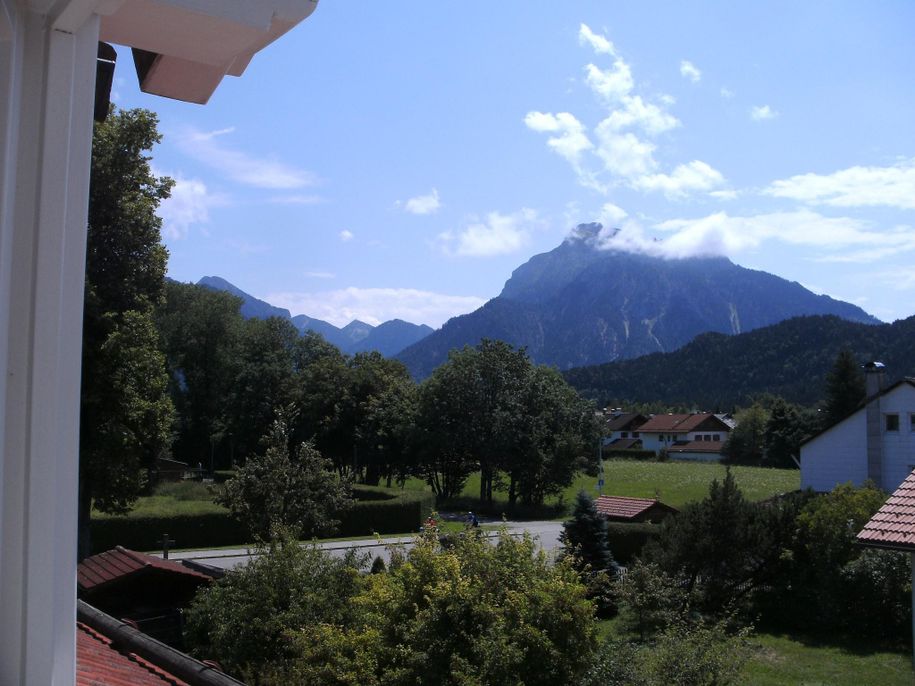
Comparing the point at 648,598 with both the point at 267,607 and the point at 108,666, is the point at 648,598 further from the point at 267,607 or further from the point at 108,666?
the point at 108,666

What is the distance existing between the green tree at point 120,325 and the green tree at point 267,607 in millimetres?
11220

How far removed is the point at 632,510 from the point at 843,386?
5158cm

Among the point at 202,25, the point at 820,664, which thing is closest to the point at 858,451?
the point at 820,664

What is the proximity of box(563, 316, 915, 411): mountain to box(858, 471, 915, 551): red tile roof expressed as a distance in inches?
5460

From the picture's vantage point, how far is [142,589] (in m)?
12.8

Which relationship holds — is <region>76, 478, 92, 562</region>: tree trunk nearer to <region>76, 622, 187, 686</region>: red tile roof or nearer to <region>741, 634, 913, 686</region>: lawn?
<region>741, 634, 913, 686</region>: lawn

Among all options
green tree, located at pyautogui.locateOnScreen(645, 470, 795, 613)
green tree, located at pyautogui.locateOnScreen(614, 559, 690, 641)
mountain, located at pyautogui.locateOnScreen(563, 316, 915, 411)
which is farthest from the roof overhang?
mountain, located at pyautogui.locateOnScreen(563, 316, 915, 411)

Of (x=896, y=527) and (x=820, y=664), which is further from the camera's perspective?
(x=820, y=664)

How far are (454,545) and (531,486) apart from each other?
38640 mm

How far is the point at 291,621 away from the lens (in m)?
11.1

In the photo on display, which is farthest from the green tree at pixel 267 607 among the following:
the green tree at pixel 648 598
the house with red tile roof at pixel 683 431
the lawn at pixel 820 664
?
the house with red tile roof at pixel 683 431

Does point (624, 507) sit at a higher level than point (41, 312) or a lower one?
lower

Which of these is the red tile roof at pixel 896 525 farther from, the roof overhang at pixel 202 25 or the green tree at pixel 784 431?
the green tree at pixel 784 431

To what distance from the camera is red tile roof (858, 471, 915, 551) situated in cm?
1053
